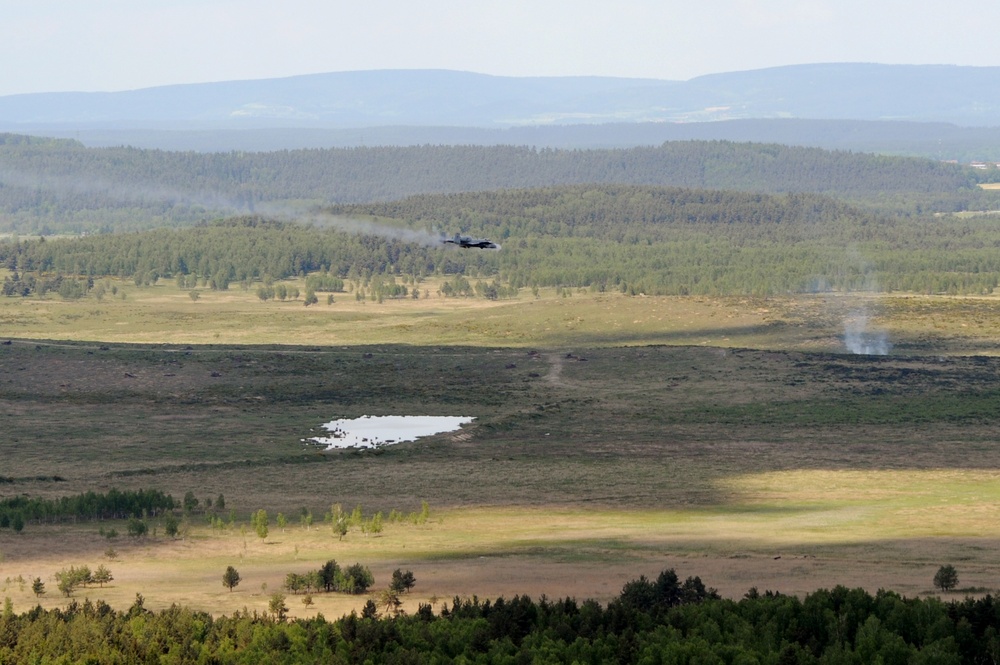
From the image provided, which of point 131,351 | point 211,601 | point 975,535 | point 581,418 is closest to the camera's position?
point 211,601

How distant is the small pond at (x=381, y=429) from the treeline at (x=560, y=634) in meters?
40.7

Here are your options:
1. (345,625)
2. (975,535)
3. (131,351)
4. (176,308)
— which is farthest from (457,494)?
(176,308)

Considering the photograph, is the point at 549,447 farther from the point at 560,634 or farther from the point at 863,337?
the point at 863,337

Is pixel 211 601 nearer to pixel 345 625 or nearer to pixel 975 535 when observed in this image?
pixel 345 625

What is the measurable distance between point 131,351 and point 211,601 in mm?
70904

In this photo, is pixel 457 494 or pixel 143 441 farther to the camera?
pixel 143 441

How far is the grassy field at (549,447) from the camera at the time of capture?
5303 centimetres

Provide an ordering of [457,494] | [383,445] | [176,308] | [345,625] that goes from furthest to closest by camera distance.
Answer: [176,308], [383,445], [457,494], [345,625]

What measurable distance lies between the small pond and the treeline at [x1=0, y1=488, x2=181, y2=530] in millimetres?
18213

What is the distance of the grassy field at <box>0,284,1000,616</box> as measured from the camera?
53.0m

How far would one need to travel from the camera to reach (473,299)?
187 m

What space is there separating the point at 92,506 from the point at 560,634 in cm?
2852

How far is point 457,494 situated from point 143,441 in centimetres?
2259

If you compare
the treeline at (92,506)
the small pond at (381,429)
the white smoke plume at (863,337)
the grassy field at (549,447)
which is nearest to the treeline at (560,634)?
the grassy field at (549,447)
